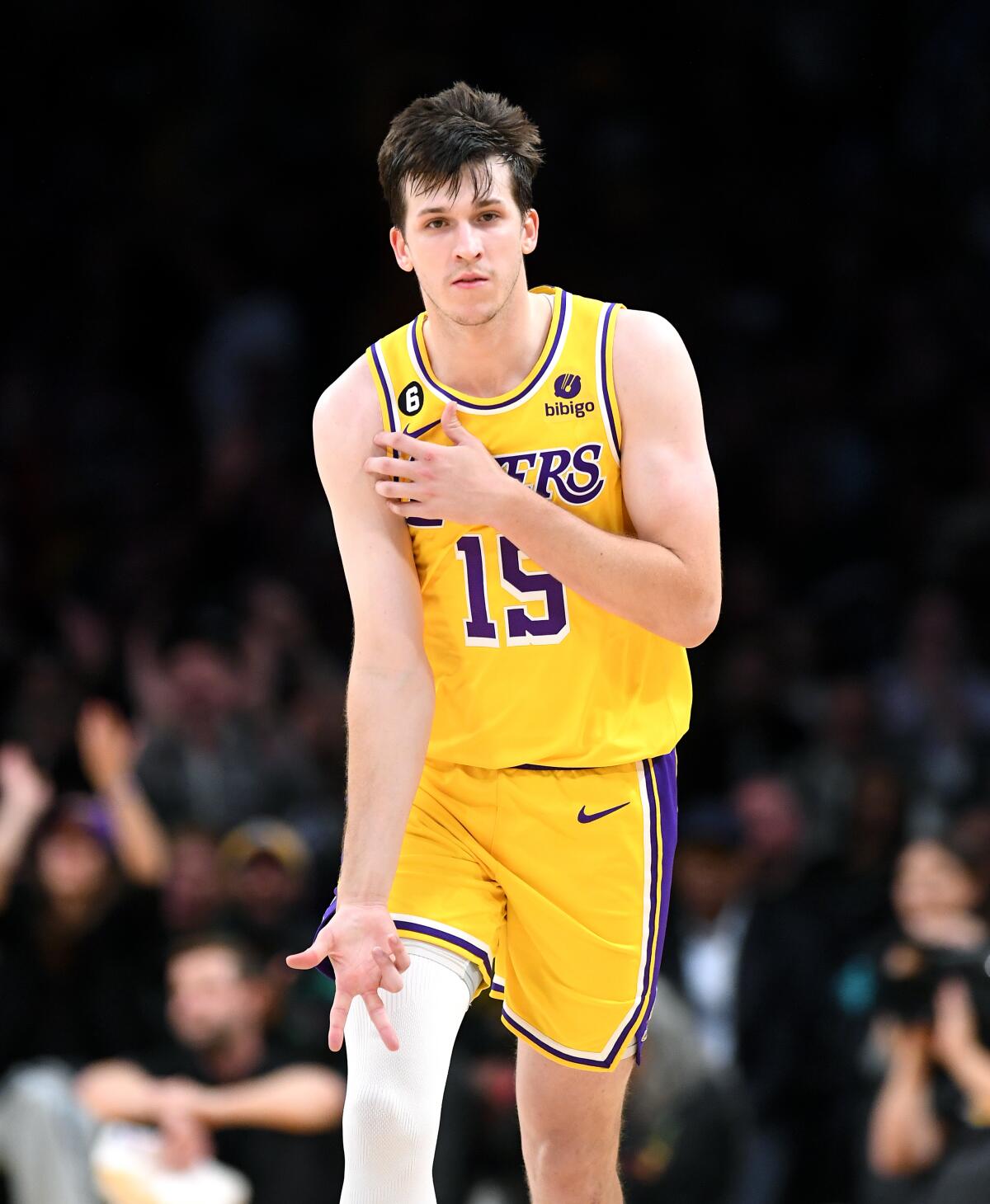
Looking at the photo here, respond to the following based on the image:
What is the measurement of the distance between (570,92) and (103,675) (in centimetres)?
461

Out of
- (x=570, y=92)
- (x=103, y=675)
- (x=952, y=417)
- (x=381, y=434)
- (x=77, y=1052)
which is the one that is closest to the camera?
(x=381, y=434)

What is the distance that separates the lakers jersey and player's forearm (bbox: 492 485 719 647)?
0.46ft

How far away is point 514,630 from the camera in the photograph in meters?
4.31

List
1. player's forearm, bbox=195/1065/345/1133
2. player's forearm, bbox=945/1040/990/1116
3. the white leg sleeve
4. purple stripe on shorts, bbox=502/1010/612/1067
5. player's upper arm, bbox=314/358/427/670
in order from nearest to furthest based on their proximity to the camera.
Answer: the white leg sleeve < player's upper arm, bbox=314/358/427/670 < purple stripe on shorts, bbox=502/1010/612/1067 < player's forearm, bbox=945/1040/990/1116 < player's forearm, bbox=195/1065/345/1133

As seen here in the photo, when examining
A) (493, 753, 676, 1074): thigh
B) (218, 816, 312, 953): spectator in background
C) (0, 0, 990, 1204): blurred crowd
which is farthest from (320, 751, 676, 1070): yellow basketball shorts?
(218, 816, 312, 953): spectator in background

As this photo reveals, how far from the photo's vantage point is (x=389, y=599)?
4266mm

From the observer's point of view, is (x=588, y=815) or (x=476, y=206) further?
(x=588, y=815)

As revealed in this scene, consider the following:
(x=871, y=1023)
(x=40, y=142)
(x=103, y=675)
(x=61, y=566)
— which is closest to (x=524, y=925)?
(x=871, y=1023)

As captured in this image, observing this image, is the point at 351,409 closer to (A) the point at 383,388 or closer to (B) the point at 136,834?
(A) the point at 383,388

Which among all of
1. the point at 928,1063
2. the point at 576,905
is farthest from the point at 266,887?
the point at 576,905

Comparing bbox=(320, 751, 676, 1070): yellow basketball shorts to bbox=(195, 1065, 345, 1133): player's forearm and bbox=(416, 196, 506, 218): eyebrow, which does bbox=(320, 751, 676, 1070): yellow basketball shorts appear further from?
bbox=(195, 1065, 345, 1133): player's forearm

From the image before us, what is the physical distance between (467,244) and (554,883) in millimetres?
1416

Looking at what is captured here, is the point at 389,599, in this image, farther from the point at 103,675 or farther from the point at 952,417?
the point at 952,417

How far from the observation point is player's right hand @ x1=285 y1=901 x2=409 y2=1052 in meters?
3.99
